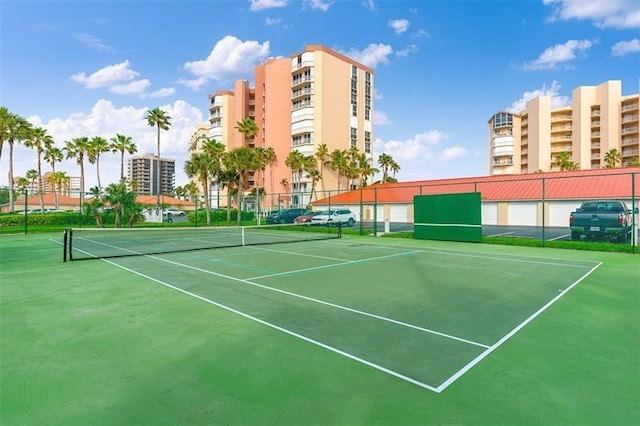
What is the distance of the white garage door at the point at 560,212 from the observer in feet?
109

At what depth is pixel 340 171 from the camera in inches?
2512

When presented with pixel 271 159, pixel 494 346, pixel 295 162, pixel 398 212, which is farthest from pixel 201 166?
pixel 494 346

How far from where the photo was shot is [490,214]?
38.4 meters

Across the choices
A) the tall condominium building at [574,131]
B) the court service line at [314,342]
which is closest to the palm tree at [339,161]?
the tall condominium building at [574,131]

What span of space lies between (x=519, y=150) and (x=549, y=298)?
9352 centimetres

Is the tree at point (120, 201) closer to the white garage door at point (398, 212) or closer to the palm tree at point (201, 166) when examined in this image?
the palm tree at point (201, 166)

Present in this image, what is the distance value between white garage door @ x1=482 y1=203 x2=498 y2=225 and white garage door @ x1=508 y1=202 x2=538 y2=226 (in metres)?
1.41

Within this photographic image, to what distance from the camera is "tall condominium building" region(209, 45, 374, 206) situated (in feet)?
203

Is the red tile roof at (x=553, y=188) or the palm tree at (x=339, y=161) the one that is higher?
the palm tree at (x=339, y=161)

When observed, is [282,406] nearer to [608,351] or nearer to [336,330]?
[336,330]

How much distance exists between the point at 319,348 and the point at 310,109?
198ft

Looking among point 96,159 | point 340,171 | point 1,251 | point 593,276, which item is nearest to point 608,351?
point 593,276

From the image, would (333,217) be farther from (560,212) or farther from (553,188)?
(553,188)

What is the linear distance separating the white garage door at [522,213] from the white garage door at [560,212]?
131cm
